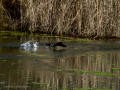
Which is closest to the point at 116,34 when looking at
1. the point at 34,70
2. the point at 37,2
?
the point at 37,2

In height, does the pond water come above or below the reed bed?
below

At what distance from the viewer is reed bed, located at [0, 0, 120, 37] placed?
13.8 meters

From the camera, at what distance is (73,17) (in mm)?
15211

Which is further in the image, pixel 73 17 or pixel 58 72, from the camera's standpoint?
pixel 73 17

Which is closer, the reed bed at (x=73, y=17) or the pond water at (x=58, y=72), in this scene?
the pond water at (x=58, y=72)

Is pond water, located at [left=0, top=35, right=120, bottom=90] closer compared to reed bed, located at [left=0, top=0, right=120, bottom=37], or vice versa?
pond water, located at [left=0, top=35, right=120, bottom=90]

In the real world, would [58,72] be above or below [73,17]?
below

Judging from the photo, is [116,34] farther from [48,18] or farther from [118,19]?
[48,18]

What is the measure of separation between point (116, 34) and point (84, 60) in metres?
6.43

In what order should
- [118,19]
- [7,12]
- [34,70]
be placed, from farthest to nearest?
[7,12] → [118,19] → [34,70]

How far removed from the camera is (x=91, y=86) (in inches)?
197

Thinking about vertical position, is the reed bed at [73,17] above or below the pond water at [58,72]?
above

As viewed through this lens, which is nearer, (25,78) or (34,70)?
(25,78)

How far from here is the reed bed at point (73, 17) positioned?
13.8 m
